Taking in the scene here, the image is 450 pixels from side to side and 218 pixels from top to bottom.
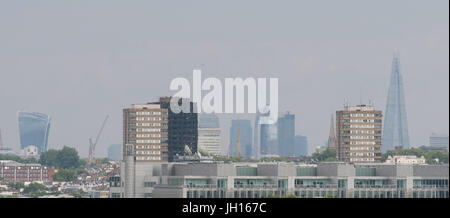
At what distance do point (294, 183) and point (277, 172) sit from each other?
2900mm

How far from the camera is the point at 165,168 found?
175m

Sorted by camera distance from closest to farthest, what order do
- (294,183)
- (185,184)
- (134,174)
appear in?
(185,184) < (294,183) < (134,174)
